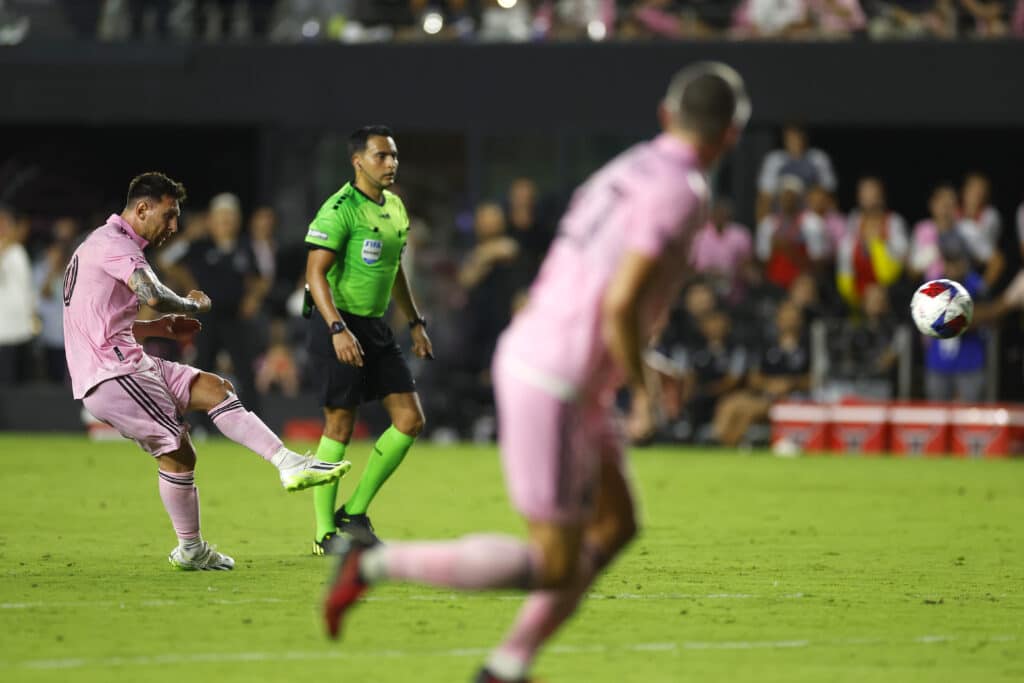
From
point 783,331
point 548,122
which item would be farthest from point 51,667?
point 548,122

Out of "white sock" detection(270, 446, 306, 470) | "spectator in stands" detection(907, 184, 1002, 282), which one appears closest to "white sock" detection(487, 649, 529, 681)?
"white sock" detection(270, 446, 306, 470)

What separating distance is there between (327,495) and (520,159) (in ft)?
45.9

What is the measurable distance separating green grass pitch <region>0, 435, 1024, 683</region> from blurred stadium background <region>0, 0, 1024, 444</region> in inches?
189

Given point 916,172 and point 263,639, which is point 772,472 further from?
point 263,639

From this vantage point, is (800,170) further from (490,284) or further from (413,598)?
(413,598)

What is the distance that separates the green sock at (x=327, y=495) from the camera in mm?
10734

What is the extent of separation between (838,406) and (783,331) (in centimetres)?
104

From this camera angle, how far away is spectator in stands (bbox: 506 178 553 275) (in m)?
21.2

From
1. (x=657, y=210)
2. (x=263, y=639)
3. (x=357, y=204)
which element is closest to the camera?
(x=657, y=210)

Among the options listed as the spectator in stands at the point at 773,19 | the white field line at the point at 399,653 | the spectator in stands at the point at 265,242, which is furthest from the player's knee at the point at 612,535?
the spectator in stands at the point at 773,19

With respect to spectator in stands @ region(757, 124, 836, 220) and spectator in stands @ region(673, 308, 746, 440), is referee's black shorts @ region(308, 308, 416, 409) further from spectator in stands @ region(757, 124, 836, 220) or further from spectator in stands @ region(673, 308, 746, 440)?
spectator in stands @ region(757, 124, 836, 220)

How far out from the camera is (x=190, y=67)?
24.4 meters

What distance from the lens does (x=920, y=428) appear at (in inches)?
804

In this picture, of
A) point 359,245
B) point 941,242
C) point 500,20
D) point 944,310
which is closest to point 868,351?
point 941,242
